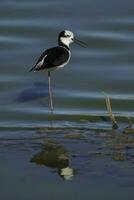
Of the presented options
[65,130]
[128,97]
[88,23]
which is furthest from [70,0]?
[65,130]

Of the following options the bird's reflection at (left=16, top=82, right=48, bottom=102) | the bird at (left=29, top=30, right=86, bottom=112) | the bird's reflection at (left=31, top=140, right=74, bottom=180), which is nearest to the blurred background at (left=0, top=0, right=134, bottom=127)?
the bird's reflection at (left=16, top=82, right=48, bottom=102)

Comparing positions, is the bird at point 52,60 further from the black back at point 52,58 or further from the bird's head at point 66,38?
the bird's head at point 66,38

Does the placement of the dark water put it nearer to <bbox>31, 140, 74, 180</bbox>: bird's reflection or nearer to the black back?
<bbox>31, 140, 74, 180</bbox>: bird's reflection

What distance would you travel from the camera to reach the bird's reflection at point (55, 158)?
26.4ft

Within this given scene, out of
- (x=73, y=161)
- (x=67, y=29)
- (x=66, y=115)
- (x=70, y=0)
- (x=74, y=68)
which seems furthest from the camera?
(x=70, y=0)

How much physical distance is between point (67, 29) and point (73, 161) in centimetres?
511

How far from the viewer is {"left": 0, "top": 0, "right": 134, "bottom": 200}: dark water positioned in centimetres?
778

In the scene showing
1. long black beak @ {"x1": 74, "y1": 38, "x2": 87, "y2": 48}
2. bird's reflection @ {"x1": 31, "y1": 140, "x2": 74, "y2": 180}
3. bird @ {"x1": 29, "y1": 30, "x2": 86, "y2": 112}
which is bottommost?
bird's reflection @ {"x1": 31, "y1": 140, "x2": 74, "y2": 180}

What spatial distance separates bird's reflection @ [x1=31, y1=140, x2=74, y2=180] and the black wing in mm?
2270

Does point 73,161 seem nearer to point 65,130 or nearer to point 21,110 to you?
point 65,130

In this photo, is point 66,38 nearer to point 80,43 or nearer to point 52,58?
point 80,43

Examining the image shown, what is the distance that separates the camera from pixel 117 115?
10.0 meters

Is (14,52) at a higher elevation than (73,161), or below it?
higher

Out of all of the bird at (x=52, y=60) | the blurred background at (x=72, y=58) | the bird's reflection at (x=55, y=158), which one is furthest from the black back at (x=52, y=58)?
the bird's reflection at (x=55, y=158)
